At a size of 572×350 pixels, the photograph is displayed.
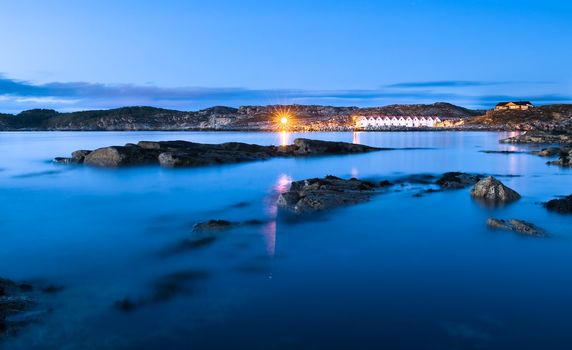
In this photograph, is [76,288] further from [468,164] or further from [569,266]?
[468,164]

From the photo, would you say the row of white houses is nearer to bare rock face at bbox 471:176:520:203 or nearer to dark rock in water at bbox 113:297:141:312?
bare rock face at bbox 471:176:520:203

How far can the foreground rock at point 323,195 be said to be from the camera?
1469cm

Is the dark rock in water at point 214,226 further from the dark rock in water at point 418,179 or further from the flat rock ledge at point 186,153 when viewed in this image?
the flat rock ledge at point 186,153

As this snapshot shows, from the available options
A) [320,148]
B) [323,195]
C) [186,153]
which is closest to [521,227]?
[323,195]

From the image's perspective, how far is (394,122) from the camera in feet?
539

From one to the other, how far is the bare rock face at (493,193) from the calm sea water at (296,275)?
0.65m

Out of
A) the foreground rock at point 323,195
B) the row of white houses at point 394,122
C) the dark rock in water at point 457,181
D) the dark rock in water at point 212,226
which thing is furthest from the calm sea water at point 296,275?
the row of white houses at point 394,122

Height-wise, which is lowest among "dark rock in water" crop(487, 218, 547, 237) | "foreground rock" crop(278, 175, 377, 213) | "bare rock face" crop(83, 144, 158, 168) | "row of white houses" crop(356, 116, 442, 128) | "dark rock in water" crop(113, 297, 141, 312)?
"dark rock in water" crop(113, 297, 141, 312)

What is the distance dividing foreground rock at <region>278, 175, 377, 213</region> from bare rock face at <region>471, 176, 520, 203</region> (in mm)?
3753

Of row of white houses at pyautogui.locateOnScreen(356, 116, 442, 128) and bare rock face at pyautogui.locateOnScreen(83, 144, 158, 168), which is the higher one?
row of white houses at pyautogui.locateOnScreen(356, 116, 442, 128)

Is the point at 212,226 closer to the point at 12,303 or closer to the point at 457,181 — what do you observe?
the point at 12,303

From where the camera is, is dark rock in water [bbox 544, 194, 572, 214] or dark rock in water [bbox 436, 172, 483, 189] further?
dark rock in water [bbox 436, 172, 483, 189]

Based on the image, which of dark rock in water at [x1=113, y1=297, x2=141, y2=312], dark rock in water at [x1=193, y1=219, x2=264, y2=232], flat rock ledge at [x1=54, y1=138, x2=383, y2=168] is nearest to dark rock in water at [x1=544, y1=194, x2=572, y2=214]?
dark rock in water at [x1=193, y1=219, x2=264, y2=232]

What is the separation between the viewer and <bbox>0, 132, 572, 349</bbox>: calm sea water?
21.2 ft
